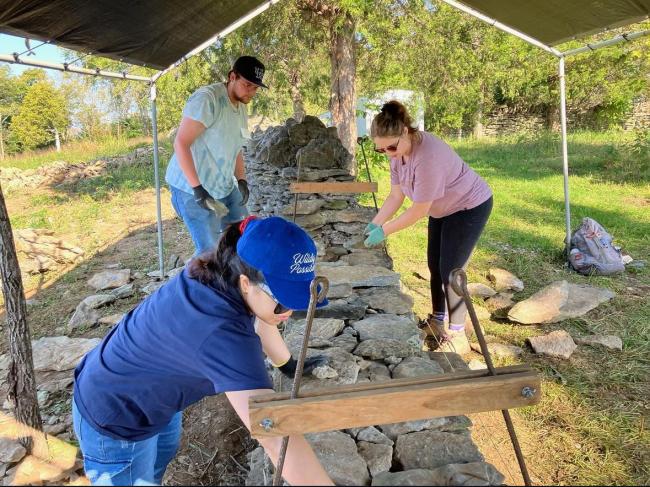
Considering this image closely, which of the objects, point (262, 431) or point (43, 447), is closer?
point (262, 431)

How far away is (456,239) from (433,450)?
144 centimetres

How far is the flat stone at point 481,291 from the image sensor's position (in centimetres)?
451

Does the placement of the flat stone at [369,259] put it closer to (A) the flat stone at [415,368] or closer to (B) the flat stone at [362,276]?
(B) the flat stone at [362,276]

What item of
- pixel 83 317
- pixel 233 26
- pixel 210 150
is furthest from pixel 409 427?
pixel 233 26

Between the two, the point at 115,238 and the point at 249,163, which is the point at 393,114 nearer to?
the point at 249,163

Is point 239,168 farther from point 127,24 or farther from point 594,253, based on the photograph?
point 594,253

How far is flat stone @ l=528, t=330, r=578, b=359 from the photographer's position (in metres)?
3.41

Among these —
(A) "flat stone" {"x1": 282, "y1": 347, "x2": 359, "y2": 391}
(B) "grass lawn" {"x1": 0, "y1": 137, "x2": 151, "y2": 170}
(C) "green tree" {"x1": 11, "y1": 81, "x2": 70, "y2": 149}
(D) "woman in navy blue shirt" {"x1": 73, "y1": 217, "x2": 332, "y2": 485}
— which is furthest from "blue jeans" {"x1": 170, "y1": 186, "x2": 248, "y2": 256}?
(C) "green tree" {"x1": 11, "y1": 81, "x2": 70, "y2": 149}

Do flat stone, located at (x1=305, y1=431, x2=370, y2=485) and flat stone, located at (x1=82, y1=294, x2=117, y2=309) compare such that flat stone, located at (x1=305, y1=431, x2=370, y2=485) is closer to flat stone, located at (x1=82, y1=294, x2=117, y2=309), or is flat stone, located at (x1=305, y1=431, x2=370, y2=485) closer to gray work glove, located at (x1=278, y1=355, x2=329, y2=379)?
gray work glove, located at (x1=278, y1=355, x2=329, y2=379)

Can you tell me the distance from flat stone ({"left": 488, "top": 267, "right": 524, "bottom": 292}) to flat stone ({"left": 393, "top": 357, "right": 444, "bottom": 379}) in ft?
8.53

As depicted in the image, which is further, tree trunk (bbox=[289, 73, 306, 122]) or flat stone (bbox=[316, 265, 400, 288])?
tree trunk (bbox=[289, 73, 306, 122])

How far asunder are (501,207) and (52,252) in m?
6.62

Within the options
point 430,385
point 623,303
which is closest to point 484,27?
point 623,303

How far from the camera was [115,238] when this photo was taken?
289 inches
